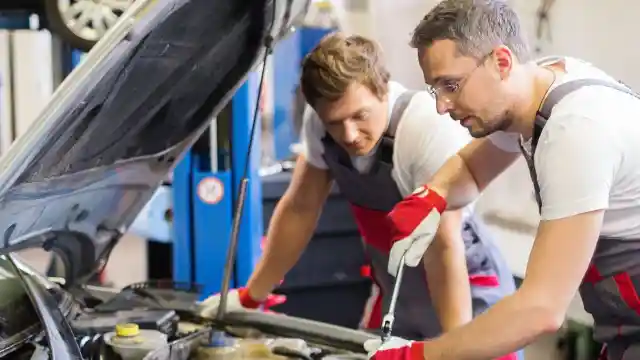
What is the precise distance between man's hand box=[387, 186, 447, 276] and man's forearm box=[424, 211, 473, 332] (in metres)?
0.17

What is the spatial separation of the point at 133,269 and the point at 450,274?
2.68m

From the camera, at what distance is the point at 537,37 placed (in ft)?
9.69

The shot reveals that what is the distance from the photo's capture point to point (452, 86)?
125cm

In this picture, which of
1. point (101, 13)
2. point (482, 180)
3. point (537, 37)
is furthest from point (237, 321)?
point (537, 37)

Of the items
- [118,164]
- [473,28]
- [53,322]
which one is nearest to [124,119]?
[118,164]

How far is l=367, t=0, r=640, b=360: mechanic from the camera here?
3.73ft

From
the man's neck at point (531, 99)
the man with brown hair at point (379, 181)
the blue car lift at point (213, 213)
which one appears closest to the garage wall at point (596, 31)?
the blue car lift at point (213, 213)

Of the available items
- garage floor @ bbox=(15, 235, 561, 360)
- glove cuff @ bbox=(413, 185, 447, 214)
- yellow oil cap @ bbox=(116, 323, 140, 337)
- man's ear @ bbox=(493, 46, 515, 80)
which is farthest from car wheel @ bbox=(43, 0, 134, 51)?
garage floor @ bbox=(15, 235, 561, 360)

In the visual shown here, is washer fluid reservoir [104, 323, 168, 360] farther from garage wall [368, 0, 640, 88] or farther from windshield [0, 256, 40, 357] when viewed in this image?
garage wall [368, 0, 640, 88]

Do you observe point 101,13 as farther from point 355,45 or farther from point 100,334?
point 100,334

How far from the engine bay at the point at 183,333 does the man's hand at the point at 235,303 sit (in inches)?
0.8

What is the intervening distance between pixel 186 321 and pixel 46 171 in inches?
23.4

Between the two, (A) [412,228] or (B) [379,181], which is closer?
(A) [412,228]

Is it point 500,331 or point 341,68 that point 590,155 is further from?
point 341,68
